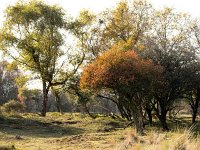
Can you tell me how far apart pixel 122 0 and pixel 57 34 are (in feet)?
Answer: 26.0

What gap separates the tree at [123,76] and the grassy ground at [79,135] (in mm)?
2482

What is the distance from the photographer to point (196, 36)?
45219 mm

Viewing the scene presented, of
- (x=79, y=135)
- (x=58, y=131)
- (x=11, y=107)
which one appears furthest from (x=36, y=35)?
(x=79, y=135)

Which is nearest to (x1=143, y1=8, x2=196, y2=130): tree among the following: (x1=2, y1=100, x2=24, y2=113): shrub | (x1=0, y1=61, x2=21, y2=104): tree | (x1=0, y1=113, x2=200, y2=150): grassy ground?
(x1=0, y1=113, x2=200, y2=150): grassy ground

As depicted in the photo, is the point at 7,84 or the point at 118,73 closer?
the point at 118,73

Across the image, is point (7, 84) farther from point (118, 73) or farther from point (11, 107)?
point (118, 73)

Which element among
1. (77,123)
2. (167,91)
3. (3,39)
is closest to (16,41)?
(3,39)

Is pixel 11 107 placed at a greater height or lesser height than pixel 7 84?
lesser

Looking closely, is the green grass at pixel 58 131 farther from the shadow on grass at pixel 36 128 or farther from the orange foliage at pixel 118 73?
the orange foliage at pixel 118 73

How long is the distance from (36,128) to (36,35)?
14.1 metres

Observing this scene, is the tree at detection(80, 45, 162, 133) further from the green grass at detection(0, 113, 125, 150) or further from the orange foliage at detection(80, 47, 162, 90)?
the green grass at detection(0, 113, 125, 150)

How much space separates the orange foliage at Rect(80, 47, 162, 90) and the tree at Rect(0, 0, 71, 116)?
14797 millimetres

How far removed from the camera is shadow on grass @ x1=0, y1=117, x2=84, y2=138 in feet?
94.2

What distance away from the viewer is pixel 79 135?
72.3 feet
